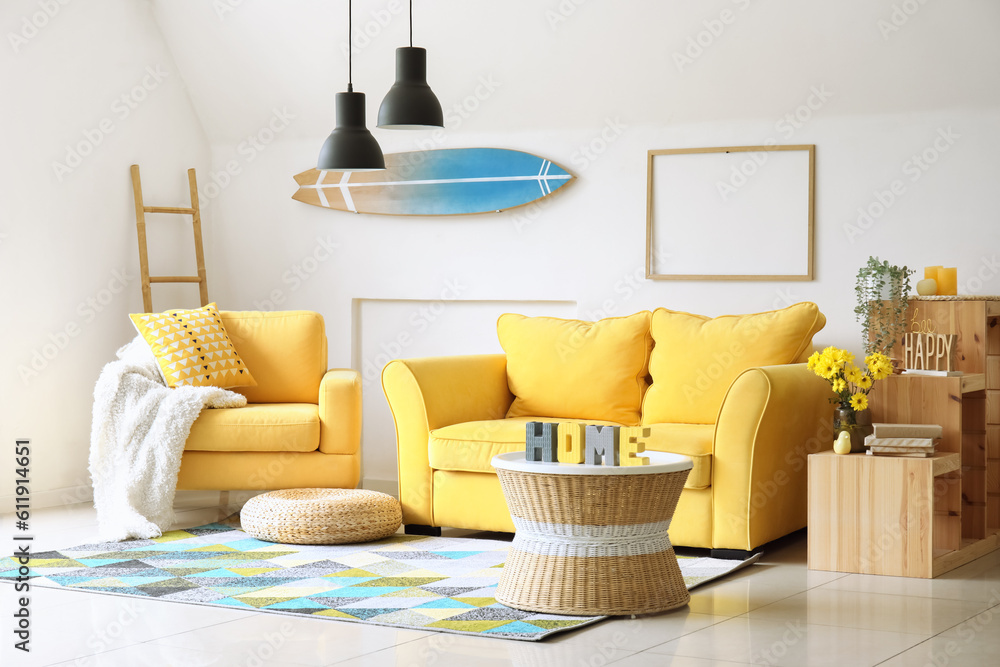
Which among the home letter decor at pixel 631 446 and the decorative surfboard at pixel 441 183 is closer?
the home letter decor at pixel 631 446

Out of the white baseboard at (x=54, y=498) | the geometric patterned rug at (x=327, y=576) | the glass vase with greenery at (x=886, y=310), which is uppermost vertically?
the glass vase with greenery at (x=886, y=310)

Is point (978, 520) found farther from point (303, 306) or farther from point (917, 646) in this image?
point (303, 306)

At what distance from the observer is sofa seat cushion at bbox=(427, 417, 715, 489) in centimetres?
402

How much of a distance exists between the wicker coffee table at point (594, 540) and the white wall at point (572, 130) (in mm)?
2023

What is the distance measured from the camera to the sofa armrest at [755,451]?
3.89 meters

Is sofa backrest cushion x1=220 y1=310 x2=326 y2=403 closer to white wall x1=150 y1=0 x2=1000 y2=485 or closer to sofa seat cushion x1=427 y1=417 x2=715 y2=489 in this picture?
white wall x1=150 y1=0 x2=1000 y2=485

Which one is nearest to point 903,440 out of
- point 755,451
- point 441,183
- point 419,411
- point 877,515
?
point 877,515

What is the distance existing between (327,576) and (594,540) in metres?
0.98

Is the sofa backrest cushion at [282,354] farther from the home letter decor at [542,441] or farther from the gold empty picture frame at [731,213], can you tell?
the home letter decor at [542,441]

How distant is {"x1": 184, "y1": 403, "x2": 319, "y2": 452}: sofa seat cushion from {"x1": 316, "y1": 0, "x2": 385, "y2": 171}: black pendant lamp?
108 cm

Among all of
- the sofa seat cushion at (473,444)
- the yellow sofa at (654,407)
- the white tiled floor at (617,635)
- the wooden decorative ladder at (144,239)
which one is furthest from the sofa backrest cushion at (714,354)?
the wooden decorative ladder at (144,239)

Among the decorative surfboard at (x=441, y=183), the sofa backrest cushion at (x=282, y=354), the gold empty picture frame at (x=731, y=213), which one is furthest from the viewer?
the decorative surfboard at (x=441, y=183)

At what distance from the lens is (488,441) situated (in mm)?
4285

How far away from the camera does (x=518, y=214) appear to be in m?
5.51
